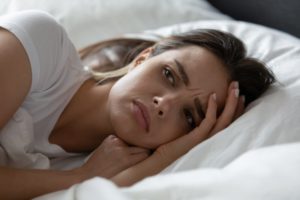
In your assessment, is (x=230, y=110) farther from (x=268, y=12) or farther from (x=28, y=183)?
(x=268, y=12)

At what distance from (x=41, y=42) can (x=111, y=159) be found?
0.95 feet

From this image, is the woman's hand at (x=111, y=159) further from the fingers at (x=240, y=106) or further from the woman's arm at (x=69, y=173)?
the fingers at (x=240, y=106)

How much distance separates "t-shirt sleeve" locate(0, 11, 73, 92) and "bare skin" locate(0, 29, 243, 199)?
2 cm

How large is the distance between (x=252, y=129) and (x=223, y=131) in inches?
2.3

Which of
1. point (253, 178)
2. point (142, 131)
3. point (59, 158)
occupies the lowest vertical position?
point (59, 158)

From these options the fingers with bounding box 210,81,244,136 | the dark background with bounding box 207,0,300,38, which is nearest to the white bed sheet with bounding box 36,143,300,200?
the fingers with bounding box 210,81,244,136

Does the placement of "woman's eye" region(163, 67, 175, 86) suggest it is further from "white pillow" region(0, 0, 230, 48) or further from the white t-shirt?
"white pillow" region(0, 0, 230, 48)

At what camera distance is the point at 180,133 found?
1054 mm

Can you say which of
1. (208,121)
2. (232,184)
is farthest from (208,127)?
(232,184)

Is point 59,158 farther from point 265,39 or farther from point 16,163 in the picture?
point 265,39

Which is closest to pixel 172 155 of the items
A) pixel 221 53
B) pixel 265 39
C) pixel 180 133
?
pixel 180 133

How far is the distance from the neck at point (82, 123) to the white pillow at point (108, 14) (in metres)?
0.40

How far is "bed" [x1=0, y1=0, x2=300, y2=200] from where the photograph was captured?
71cm

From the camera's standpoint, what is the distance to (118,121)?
104 centimetres
